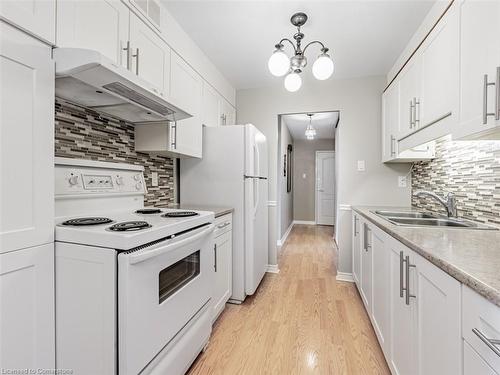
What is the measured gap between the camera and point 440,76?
4.93 feet

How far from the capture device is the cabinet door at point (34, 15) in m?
0.86

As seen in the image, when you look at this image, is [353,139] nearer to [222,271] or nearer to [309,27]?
[309,27]

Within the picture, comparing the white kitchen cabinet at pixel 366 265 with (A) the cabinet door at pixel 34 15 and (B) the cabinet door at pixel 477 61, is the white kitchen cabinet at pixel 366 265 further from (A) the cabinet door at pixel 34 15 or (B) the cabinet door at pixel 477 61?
(A) the cabinet door at pixel 34 15

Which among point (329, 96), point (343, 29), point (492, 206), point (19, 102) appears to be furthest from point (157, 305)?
point (329, 96)

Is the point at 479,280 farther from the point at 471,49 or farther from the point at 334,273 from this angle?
the point at 334,273

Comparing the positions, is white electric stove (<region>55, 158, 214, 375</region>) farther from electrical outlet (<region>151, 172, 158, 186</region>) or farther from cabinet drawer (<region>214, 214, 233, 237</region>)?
electrical outlet (<region>151, 172, 158, 186</region>)

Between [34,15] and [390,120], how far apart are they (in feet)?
→ 8.96

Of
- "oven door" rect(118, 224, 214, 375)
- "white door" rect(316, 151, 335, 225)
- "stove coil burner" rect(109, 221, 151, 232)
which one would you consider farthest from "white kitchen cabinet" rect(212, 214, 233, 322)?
"white door" rect(316, 151, 335, 225)

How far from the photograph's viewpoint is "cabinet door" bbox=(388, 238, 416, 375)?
110cm

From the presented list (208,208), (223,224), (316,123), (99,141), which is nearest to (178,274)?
(223,224)

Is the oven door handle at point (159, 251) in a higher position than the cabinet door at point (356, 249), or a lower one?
higher

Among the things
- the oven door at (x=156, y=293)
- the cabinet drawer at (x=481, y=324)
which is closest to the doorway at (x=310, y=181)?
the oven door at (x=156, y=293)

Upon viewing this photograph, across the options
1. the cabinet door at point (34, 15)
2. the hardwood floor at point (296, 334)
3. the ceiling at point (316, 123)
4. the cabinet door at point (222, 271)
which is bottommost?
the hardwood floor at point (296, 334)

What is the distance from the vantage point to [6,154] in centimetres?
86
